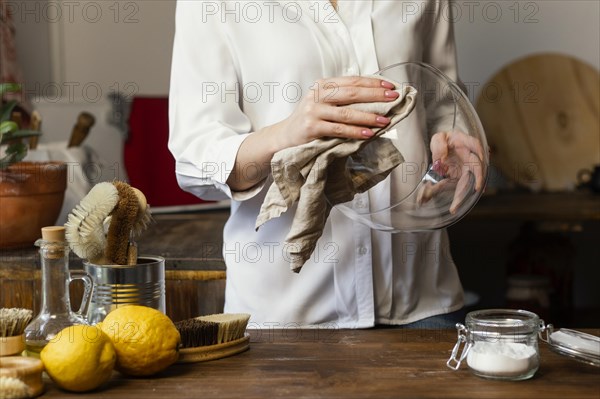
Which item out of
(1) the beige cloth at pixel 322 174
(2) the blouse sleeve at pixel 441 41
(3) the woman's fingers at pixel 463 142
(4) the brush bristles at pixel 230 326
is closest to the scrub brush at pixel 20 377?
(4) the brush bristles at pixel 230 326

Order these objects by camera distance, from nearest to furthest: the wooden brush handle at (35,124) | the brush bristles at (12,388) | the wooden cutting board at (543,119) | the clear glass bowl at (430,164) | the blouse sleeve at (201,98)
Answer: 1. the brush bristles at (12,388)
2. the clear glass bowl at (430,164)
3. the blouse sleeve at (201,98)
4. the wooden brush handle at (35,124)
5. the wooden cutting board at (543,119)

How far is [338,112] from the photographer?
3.19 ft

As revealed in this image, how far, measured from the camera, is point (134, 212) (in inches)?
39.1

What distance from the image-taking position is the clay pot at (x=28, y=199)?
170 centimetres

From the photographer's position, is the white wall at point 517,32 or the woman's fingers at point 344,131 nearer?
the woman's fingers at point 344,131

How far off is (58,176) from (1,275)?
0.23 meters

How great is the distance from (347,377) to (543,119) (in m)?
2.09

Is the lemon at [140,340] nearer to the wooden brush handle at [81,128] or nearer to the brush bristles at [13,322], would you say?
the brush bristles at [13,322]

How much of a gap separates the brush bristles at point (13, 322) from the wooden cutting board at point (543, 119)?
2.15 metres

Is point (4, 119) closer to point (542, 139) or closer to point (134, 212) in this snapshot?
point (134, 212)

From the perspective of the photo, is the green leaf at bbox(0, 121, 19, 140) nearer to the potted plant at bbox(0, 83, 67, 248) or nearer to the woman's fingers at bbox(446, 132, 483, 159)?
the potted plant at bbox(0, 83, 67, 248)

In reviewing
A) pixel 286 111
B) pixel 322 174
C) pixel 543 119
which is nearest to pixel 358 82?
pixel 322 174

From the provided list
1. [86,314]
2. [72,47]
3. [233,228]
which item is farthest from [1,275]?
[72,47]

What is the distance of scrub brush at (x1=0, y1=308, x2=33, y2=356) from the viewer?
0.87 m
